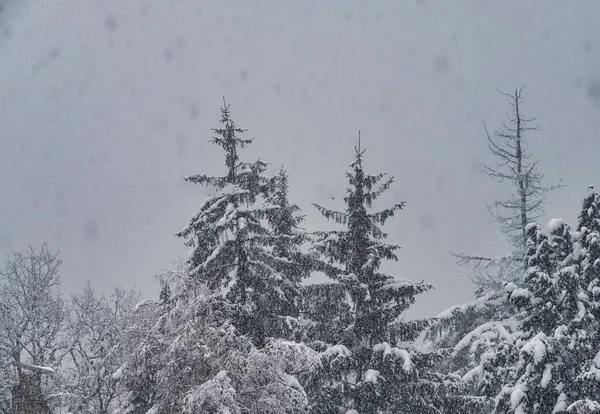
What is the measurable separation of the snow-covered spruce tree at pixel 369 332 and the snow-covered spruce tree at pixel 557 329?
291cm

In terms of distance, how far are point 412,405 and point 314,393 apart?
2983 mm

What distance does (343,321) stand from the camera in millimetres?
20203

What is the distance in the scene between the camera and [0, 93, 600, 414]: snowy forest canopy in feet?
45.3

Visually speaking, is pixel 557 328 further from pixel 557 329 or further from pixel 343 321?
pixel 343 321

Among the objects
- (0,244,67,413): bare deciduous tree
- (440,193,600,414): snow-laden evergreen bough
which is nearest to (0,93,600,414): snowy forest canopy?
(440,193,600,414): snow-laden evergreen bough

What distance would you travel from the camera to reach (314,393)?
1925 cm

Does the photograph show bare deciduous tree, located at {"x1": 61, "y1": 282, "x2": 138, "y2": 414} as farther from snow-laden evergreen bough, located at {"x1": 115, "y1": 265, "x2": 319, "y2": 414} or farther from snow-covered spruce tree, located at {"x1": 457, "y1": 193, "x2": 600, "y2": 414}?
snow-covered spruce tree, located at {"x1": 457, "y1": 193, "x2": 600, "y2": 414}

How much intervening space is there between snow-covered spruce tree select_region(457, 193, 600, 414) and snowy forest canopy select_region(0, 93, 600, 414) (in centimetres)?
4

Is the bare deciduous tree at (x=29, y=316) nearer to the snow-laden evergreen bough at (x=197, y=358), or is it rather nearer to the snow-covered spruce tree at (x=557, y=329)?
the snow-laden evergreen bough at (x=197, y=358)

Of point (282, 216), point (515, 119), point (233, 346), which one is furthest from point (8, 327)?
point (515, 119)

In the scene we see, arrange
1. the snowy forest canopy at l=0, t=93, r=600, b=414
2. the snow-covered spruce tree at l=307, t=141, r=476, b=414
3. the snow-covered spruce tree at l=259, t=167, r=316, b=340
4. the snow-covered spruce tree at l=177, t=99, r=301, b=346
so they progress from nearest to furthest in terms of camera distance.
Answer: the snowy forest canopy at l=0, t=93, r=600, b=414 → the snow-covered spruce tree at l=177, t=99, r=301, b=346 → the snow-covered spruce tree at l=307, t=141, r=476, b=414 → the snow-covered spruce tree at l=259, t=167, r=316, b=340

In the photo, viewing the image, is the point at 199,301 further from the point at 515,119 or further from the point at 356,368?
the point at 515,119

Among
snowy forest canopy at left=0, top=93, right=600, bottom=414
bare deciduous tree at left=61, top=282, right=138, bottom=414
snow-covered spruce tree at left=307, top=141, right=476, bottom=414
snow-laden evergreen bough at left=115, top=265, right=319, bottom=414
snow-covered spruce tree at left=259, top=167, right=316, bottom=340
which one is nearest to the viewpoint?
snow-laden evergreen bough at left=115, top=265, right=319, bottom=414

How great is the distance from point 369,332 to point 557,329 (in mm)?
6028
